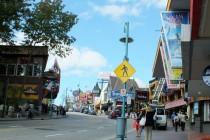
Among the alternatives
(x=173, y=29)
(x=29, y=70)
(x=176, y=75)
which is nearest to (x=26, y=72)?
(x=29, y=70)

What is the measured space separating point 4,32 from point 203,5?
39766mm

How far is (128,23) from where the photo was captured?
75.8 feet

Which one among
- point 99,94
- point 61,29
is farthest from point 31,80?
point 99,94

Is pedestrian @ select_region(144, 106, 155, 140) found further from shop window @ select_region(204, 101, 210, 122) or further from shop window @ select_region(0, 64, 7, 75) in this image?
shop window @ select_region(0, 64, 7, 75)

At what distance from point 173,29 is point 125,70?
483 cm

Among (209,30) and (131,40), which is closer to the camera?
(209,30)

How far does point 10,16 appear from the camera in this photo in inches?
2010

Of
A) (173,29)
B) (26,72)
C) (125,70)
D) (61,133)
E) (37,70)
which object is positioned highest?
(37,70)

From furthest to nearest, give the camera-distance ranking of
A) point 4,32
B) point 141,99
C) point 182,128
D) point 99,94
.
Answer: point 99,94, point 141,99, point 4,32, point 182,128

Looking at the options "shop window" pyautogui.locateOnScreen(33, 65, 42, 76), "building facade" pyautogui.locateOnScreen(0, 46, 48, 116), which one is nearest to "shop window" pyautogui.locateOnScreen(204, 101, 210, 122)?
"building facade" pyautogui.locateOnScreen(0, 46, 48, 116)

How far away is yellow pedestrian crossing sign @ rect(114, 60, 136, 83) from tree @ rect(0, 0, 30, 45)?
2818 centimetres

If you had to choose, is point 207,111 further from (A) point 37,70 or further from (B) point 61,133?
(A) point 37,70

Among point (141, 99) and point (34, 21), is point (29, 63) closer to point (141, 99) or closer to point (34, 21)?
point (34, 21)

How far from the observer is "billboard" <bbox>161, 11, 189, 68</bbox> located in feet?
79.0
